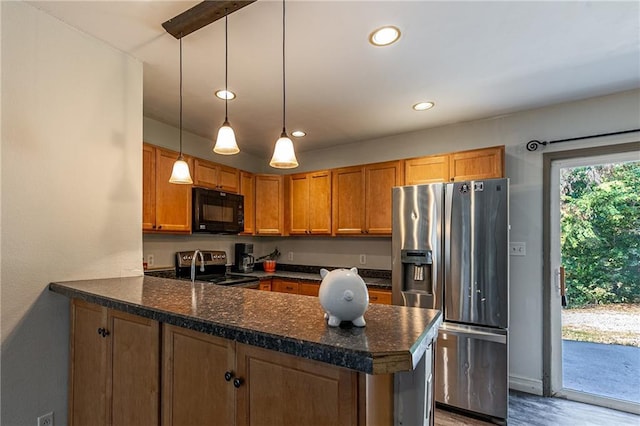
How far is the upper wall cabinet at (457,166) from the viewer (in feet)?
9.30

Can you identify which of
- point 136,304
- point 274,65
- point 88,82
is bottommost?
point 136,304

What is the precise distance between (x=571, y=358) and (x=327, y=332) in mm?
3064

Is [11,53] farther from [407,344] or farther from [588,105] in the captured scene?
[588,105]

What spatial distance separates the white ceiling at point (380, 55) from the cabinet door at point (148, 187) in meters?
0.45

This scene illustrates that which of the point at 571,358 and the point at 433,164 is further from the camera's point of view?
the point at 433,164

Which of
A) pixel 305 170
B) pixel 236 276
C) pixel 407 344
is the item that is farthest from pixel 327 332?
pixel 305 170

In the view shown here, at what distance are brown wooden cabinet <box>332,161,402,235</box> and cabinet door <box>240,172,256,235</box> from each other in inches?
43.7

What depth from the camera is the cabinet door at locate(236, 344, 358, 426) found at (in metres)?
0.88

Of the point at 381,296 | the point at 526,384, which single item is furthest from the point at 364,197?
the point at 526,384

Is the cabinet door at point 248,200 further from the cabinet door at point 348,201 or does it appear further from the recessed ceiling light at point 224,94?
the recessed ceiling light at point 224,94

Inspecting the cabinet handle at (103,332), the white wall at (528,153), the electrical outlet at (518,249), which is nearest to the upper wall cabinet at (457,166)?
the white wall at (528,153)

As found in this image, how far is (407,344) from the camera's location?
2.80 feet

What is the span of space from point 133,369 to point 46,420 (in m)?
0.79

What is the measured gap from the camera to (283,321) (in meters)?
1.08
